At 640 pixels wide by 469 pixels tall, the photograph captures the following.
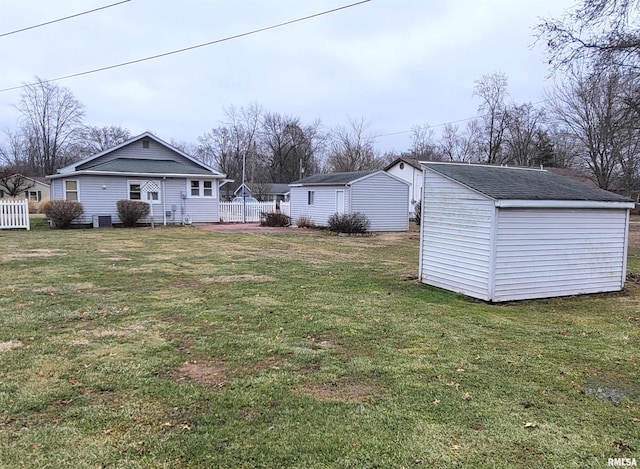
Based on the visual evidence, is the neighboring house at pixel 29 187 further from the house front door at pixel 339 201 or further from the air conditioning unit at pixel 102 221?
the house front door at pixel 339 201

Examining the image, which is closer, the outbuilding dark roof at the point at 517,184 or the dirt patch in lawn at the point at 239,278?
the outbuilding dark roof at the point at 517,184

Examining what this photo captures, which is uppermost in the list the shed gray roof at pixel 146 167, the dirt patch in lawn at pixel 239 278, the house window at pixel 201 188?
the shed gray roof at pixel 146 167

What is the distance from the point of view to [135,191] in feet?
72.9

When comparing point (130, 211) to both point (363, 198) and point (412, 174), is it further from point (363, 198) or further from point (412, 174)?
point (412, 174)

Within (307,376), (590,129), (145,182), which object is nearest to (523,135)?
(590,129)

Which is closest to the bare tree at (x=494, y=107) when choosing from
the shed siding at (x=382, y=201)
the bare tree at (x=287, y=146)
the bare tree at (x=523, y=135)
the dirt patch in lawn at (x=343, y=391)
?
the bare tree at (x=523, y=135)

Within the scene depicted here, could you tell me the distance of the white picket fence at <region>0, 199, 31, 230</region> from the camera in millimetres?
18578

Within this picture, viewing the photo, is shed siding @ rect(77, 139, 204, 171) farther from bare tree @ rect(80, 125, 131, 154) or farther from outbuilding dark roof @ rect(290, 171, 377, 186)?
bare tree @ rect(80, 125, 131, 154)

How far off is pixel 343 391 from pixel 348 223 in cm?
1625

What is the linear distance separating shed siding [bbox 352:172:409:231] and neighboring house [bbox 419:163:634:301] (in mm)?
12220

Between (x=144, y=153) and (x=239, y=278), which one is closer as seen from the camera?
(x=239, y=278)

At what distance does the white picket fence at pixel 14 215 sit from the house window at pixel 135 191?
458 centimetres

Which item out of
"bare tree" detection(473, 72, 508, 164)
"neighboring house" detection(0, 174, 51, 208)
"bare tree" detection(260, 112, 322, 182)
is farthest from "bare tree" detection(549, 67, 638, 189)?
"neighboring house" detection(0, 174, 51, 208)

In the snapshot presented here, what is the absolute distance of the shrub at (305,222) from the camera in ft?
74.6
